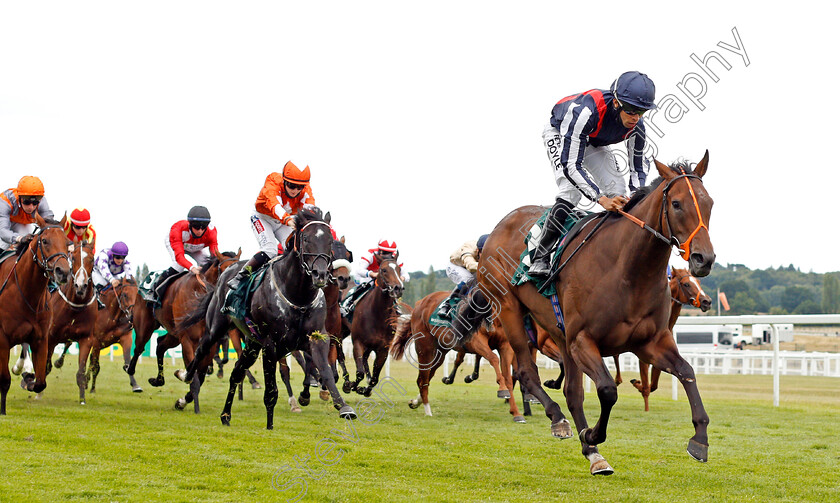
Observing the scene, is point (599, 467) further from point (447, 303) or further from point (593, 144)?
point (447, 303)

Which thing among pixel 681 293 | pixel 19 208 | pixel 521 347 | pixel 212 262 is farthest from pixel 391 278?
pixel 521 347

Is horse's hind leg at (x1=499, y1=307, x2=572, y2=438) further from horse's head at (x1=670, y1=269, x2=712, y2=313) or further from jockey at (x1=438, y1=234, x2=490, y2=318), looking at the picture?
horse's head at (x1=670, y1=269, x2=712, y2=313)

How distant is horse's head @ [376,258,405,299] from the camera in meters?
11.6

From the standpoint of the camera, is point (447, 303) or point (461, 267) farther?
point (461, 267)

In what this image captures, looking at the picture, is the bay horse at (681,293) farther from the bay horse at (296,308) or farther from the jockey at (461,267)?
the bay horse at (296,308)

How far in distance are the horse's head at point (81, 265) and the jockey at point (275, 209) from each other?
1888mm

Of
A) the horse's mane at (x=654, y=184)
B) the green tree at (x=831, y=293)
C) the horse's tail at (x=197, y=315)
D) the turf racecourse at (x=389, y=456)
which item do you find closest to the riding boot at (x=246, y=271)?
the horse's tail at (x=197, y=315)

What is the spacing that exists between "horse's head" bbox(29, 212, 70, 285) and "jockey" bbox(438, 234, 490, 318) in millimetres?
4392

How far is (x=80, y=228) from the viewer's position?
1127 cm

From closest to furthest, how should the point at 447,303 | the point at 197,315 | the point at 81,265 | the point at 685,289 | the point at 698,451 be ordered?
the point at 698,451 < the point at 81,265 < the point at 197,315 < the point at 685,289 < the point at 447,303

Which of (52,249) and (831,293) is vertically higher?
(831,293)

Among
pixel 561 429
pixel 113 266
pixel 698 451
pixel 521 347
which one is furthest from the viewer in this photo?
pixel 113 266

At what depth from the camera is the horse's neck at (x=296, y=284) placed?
782 centimetres

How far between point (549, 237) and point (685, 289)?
505cm
